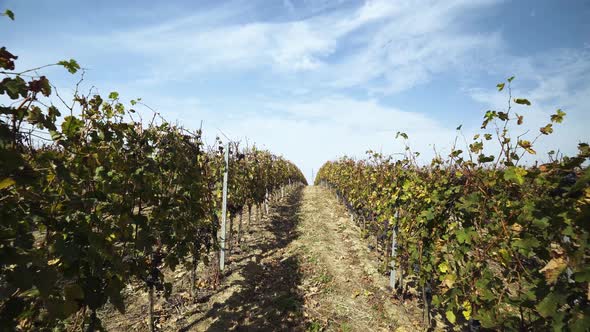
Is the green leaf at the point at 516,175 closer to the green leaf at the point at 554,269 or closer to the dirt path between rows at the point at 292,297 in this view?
the green leaf at the point at 554,269

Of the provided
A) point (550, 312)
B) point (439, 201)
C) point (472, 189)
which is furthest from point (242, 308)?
point (550, 312)

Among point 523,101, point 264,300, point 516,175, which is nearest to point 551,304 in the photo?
point 516,175

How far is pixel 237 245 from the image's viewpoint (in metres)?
9.13

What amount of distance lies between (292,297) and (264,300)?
57cm

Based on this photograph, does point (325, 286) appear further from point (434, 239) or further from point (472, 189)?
point (472, 189)

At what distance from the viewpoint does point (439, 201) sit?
159 inches

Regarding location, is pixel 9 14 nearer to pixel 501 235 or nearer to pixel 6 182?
pixel 6 182

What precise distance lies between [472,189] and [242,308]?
441 cm

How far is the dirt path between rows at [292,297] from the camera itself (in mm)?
5094

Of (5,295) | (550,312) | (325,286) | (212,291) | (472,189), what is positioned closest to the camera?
(5,295)

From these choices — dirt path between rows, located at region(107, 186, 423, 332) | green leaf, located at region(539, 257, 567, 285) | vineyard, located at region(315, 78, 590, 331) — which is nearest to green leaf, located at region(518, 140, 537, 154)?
vineyard, located at region(315, 78, 590, 331)

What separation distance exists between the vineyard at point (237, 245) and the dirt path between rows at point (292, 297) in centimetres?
4

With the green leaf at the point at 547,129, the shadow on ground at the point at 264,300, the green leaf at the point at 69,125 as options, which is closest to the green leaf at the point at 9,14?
the green leaf at the point at 69,125

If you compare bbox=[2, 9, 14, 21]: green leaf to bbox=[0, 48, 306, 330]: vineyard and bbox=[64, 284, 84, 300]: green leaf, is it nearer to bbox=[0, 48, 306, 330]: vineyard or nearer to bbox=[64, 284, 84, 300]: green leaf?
bbox=[0, 48, 306, 330]: vineyard
